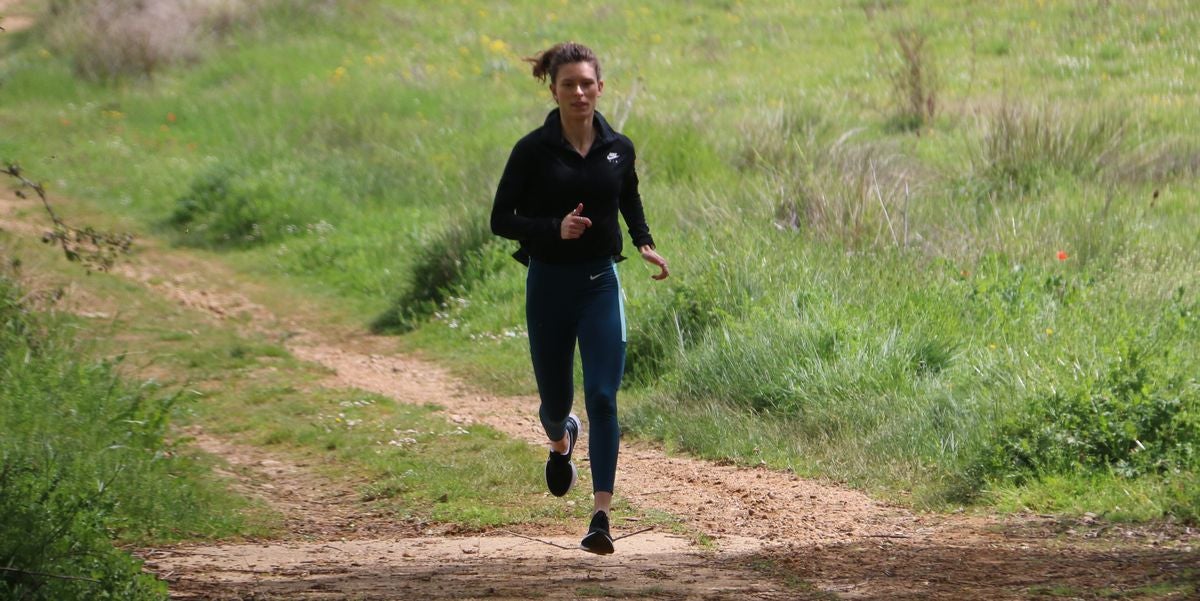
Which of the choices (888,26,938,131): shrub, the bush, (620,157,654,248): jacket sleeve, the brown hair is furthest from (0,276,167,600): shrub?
(888,26,938,131): shrub

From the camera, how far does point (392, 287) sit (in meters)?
13.5

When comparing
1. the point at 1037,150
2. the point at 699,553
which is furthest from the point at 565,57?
the point at 1037,150

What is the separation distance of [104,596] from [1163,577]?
376cm

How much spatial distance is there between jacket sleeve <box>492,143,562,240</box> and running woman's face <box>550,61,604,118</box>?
0.79 feet

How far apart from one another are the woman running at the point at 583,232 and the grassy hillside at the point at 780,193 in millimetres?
2251

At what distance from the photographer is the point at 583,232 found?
5.45 meters

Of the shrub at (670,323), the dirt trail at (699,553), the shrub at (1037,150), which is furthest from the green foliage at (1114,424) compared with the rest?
the shrub at (1037,150)

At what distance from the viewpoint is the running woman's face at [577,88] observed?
217 inches

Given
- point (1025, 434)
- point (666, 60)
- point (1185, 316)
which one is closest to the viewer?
point (1025, 434)

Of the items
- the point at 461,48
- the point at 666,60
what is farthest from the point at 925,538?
the point at 461,48

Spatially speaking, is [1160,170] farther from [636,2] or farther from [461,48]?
[636,2]

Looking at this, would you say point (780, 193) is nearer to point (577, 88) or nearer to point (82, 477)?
point (577, 88)

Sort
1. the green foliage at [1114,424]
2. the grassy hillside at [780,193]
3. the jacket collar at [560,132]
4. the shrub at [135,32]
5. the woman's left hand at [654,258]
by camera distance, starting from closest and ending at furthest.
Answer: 1. the jacket collar at [560,132]
2. the woman's left hand at [654,258]
3. the green foliage at [1114,424]
4. the grassy hillside at [780,193]
5. the shrub at [135,32]

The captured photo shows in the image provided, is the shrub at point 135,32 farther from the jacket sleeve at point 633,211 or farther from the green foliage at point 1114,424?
the green foliage at point 1114,424
